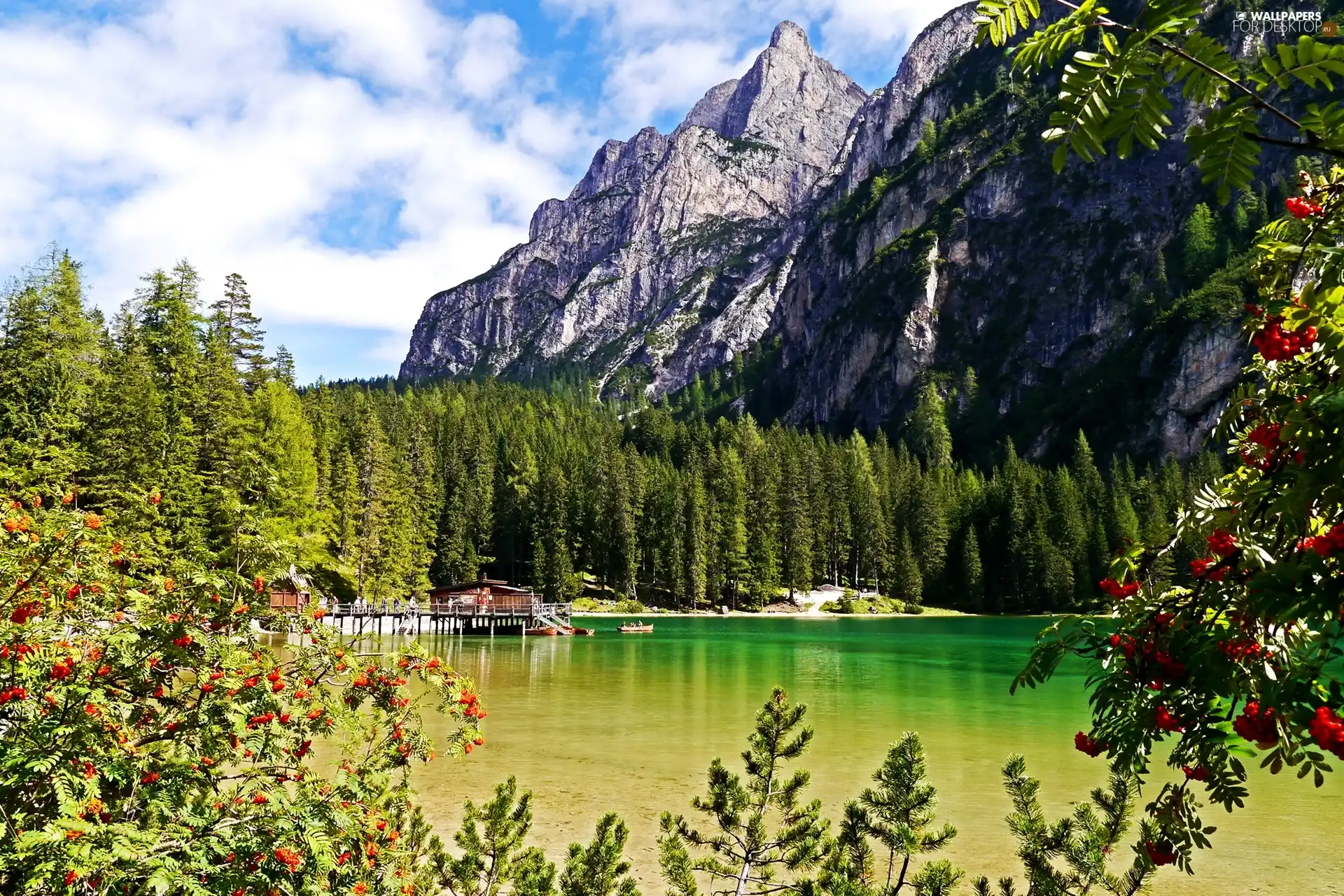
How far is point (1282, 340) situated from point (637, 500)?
89.9m

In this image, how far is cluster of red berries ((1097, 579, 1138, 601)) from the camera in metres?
3.11

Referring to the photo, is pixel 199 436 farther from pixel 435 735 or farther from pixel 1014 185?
pixel 1014 185

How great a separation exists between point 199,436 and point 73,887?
41.3 m

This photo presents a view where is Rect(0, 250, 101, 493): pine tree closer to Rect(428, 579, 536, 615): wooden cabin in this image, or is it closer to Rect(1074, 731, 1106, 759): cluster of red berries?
Rect(428, 579, 536, 615): wooden cabin

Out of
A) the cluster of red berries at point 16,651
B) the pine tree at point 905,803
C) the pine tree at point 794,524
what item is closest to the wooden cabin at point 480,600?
the pine tree at point 794,524

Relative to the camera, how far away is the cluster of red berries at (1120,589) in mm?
3111

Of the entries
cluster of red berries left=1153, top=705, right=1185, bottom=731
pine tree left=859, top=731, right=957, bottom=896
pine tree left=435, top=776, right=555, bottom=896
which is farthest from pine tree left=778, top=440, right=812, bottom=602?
cluster of red berries left=1153, top=705, right=1185, bottom=731

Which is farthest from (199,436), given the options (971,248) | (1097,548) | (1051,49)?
(971,248)

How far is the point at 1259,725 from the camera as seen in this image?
8.35 ft

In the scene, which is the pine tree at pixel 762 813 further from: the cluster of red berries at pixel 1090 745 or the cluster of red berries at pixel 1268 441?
the cluster of red berries at pixel 1268 441

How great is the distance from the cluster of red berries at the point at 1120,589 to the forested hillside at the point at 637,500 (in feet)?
146

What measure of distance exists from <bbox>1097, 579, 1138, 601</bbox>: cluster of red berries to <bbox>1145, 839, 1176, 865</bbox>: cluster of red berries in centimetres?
98

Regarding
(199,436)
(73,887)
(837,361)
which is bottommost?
(73,887)

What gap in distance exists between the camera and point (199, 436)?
128 ft
